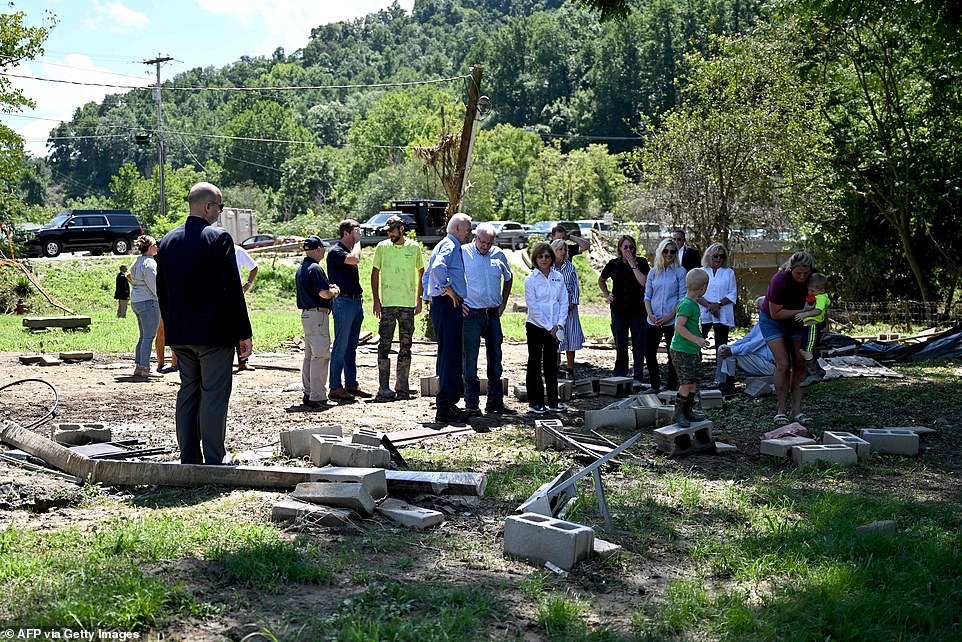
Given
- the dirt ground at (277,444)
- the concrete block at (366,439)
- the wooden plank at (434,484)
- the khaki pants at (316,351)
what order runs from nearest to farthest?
the dirt ground at (277,444), the wooden plank at (434,484), the concrete block at (366,439), the khaki pants at (316,351)

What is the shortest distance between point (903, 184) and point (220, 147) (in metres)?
114

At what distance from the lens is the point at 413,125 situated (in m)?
107

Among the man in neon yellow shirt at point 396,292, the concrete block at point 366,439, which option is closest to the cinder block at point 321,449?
the concrete block at point 366,439

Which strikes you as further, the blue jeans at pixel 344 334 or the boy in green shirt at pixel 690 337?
the blue jeans at pixel 344 334

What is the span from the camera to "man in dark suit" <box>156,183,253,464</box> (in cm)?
654

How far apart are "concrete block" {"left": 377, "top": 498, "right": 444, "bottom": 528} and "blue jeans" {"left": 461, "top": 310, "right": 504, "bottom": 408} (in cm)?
377

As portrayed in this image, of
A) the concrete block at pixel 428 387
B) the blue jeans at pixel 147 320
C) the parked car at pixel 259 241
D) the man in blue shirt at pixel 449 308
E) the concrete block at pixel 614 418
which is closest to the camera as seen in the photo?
the concrete block at pixel 614 418

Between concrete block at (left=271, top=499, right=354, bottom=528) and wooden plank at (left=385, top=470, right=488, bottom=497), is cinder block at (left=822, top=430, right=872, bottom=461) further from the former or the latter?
concrete block at (left=271, top=499, right=354, bottom=528)

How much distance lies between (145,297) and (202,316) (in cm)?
607

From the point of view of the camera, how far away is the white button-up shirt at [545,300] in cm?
964

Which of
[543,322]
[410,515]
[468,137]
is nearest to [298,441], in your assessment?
[410,515]

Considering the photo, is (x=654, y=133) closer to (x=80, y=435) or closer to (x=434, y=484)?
(x=80, y=435)

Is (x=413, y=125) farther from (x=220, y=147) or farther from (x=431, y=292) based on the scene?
(x=431, y=292)

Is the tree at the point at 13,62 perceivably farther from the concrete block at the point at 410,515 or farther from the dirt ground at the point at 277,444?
the concrete block at the point at 410,515
